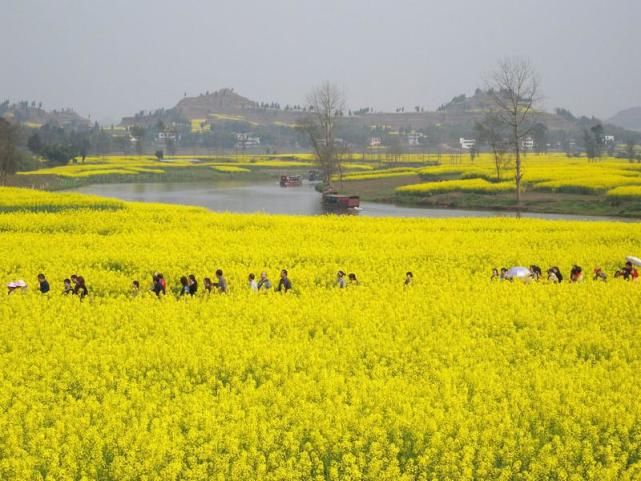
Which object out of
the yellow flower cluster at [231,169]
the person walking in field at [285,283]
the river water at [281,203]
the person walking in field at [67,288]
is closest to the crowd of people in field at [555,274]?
the person walking in field at [285,283]

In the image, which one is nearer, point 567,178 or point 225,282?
point 225,282

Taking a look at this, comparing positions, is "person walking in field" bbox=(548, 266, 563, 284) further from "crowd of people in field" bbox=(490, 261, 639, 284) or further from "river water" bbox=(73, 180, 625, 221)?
"river water" bbox=(73, 180, 625, 221)

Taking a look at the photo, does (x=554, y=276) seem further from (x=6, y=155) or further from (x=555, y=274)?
(x=6, y=155)

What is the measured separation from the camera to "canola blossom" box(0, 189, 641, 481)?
8961 millimetres

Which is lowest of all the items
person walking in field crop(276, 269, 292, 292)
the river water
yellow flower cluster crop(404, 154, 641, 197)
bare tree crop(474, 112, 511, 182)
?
the river water

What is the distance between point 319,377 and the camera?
1145 cm

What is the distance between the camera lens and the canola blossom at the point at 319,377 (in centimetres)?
896

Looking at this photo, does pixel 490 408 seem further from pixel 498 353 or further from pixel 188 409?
pixel 188 409

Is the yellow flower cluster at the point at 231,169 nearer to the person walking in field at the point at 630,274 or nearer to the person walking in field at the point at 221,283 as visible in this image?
the person walking in field at the point at 221,283

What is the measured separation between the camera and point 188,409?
10.3 meters

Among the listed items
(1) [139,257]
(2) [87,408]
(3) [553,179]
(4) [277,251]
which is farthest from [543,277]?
(3) [553,179]

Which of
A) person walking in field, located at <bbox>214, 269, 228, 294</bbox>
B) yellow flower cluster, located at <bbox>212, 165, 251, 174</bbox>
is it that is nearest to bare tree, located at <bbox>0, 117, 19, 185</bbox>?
yellow flower cluster, located at <bbox>212, 165, 251, 174</bbox>

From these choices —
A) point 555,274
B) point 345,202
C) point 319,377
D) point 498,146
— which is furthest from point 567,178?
point 319,377

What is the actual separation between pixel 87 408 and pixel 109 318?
4.83m
